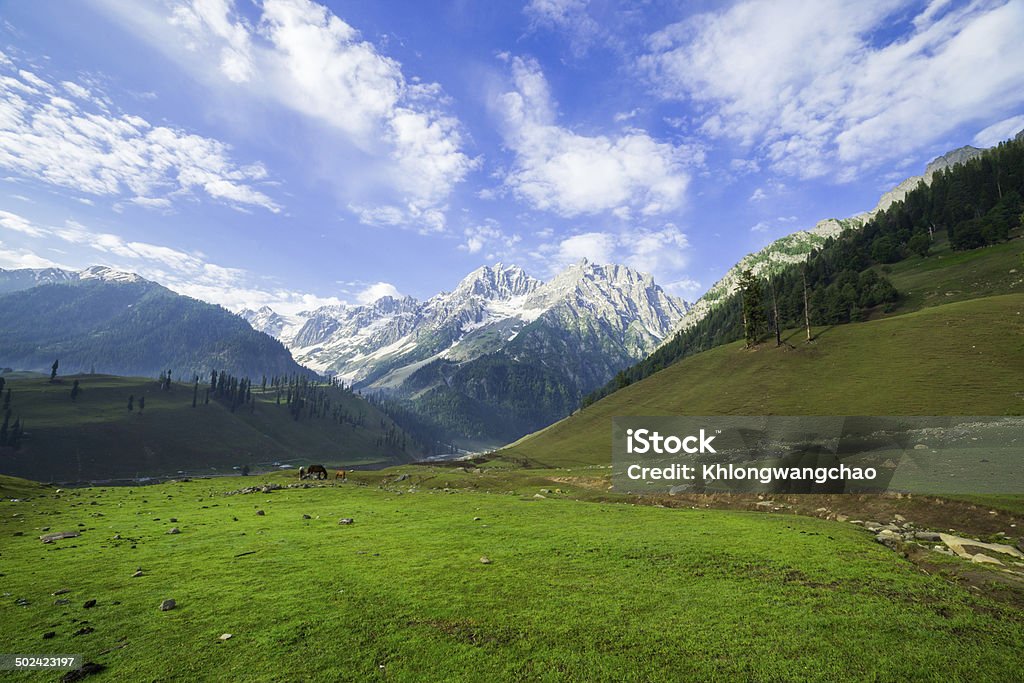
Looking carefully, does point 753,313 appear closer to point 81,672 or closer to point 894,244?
point 894,244

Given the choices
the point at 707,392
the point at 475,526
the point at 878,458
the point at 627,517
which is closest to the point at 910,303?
the point at 707,392

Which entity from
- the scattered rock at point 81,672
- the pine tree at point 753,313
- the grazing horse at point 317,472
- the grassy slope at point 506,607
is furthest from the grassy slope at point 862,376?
the scattered rock at point 81,672

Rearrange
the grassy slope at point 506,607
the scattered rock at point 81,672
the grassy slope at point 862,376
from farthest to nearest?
1. the grassy slope at point 862,376
2. the grassy slope at point 506,607
3. the scattered rock at point 81,672

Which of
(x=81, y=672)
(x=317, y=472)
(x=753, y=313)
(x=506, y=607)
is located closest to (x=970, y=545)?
(x=506, y=607)

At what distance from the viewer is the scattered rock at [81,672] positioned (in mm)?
10244

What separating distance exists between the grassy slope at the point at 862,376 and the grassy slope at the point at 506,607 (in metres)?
62.7

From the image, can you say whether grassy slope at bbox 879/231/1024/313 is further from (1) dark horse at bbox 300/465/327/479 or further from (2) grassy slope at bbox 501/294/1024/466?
(1) dark horse at bbox 300/465/327/479

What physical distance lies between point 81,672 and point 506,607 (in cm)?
1096

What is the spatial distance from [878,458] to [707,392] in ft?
247

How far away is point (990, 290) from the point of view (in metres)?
101

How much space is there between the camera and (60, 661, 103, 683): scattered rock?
10244 mm

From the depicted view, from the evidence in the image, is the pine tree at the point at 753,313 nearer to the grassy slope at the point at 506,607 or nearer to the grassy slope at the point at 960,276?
the grassy slope at the point at 960,276

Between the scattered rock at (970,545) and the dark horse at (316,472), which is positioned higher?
the scattered rock at (970,545)

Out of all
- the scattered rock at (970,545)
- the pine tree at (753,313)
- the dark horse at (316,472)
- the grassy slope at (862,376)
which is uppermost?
the pine tree at (753,313)
